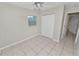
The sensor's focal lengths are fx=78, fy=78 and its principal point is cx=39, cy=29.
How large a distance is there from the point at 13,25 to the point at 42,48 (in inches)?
16.8

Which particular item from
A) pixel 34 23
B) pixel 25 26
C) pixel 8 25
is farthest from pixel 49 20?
pixel 8 25

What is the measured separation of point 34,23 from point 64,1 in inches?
16.0

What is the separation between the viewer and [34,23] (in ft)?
3.06

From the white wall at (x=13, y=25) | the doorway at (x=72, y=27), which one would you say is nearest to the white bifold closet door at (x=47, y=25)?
the white wall at (x=13, y=25)

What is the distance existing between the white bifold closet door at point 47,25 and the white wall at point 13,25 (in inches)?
2.5

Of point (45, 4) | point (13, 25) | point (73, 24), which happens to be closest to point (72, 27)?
point (73, 24)

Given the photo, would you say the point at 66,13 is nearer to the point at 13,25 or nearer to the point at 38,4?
the point at 38,4

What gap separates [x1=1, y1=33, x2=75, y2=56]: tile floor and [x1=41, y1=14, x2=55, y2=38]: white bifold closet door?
6 centimetres

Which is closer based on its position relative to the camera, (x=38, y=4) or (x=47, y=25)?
(x=38, y=4)

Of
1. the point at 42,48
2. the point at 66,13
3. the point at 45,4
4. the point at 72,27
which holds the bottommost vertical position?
the point at 42,48

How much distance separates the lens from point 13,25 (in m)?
0.86

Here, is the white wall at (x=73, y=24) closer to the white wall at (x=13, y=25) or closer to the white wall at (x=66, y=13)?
the white wall at (x=66, y=13)

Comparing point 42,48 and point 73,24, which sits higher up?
point 73,24

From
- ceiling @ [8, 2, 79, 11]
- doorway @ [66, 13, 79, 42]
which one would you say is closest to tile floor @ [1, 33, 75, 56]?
doorway @ [66, 13, 79, 42]
